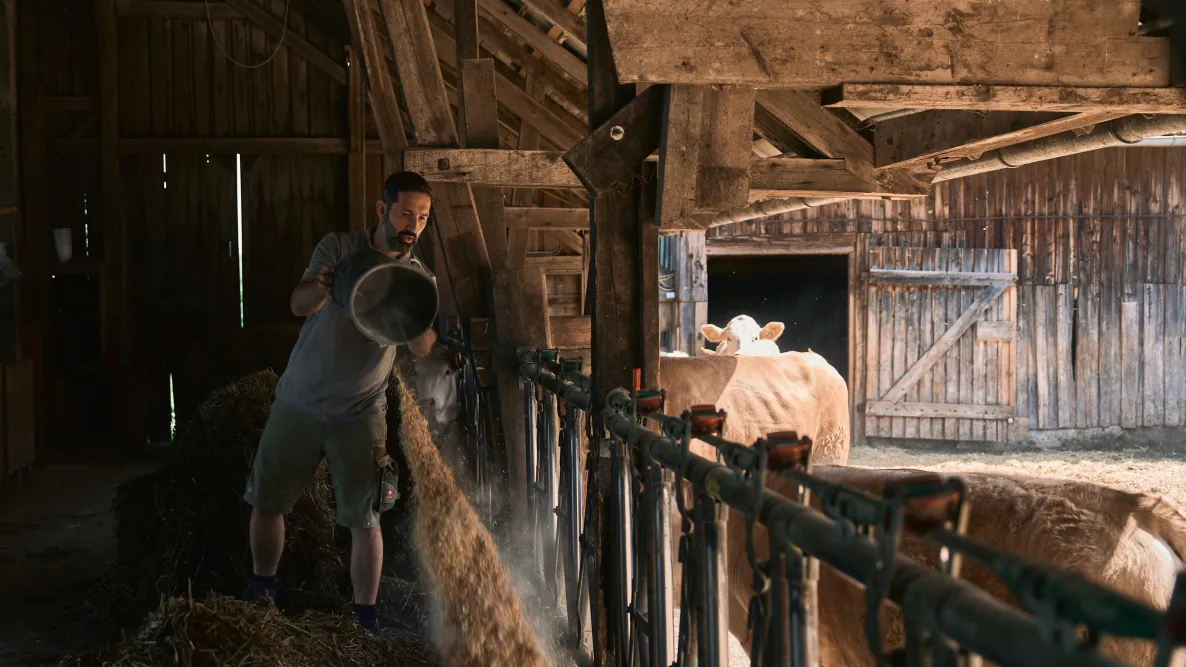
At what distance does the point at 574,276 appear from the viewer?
11.9 metres

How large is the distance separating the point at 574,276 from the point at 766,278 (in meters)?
6.63

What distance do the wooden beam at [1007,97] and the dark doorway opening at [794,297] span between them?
13.2 m

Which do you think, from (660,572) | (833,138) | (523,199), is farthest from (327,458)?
(523,199)

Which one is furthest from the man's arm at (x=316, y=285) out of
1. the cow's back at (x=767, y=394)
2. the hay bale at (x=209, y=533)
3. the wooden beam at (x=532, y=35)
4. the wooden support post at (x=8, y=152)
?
the wooden support post at (x=8, y=152)

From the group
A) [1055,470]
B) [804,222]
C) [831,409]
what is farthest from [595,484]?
[804,222]

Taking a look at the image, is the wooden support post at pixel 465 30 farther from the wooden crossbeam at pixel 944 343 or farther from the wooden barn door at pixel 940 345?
the wooden crossbeam at pixel 944 343

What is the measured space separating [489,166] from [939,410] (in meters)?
8.31

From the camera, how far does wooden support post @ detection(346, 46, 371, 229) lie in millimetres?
10586

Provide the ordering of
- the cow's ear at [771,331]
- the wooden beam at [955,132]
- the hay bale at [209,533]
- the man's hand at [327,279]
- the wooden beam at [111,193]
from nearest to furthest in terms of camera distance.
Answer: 1. the wooden beam at [955,132]
2. the man's hand at [327,279]
3. the hay bale at [209,533]
4. the wooden beam at [111,193]
5. the cow's ear at [771,331]

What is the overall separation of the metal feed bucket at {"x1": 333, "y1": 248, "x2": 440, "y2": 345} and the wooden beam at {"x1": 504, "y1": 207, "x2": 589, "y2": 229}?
5.28 m

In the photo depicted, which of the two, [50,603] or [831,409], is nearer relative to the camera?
[50,603]

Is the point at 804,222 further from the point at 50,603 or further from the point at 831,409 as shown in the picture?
the point at 50,603

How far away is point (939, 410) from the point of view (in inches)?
448

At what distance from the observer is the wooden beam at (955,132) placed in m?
3.05
